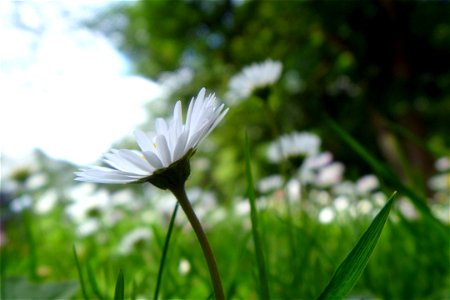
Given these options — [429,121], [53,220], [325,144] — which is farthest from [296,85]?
[53,220]

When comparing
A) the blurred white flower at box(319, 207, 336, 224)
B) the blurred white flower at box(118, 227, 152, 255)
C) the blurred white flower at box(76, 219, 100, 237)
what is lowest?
the blurred white flower at box(319, 207, 336, 224)

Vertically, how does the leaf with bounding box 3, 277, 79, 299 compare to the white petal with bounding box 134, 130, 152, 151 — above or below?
below

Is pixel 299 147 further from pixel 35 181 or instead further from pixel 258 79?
pixel 35 181

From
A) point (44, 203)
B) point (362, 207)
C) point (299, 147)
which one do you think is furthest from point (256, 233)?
point (44, 203)

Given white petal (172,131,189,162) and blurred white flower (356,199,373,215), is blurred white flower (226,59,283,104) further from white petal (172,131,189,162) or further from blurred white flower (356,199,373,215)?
white petal (172,131,189,162)

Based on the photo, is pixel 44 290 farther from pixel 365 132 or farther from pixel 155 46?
pixel 155 46

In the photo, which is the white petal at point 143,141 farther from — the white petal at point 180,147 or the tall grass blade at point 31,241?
the tall grass blade at point 31,241

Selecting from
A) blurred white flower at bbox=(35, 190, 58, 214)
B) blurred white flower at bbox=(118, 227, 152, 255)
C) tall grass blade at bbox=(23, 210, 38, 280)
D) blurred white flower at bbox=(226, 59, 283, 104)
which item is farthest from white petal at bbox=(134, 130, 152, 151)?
blurred white flower at bbox=(35, 190, 58, 214)

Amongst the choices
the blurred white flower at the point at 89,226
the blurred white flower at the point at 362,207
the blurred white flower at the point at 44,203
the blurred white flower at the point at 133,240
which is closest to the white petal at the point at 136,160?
the blurred white flower at the point at 362,207
